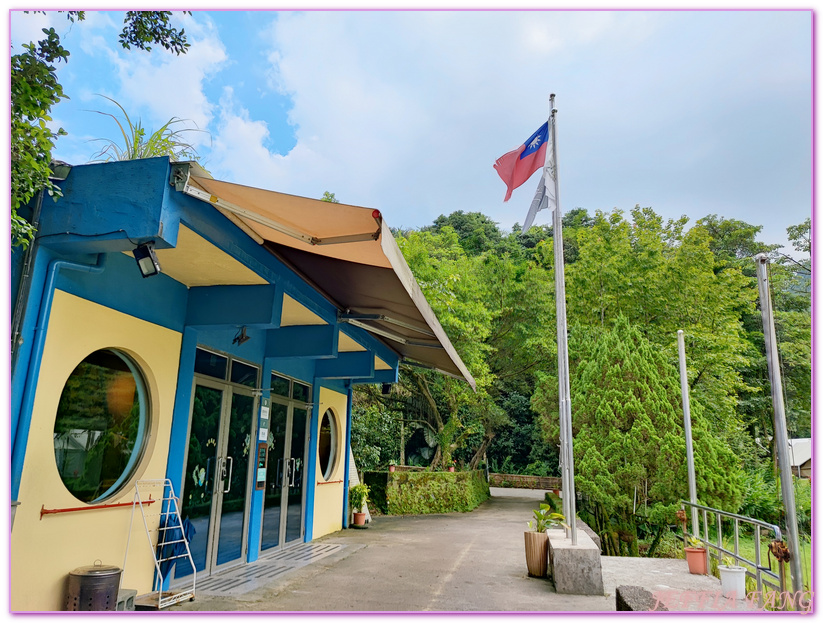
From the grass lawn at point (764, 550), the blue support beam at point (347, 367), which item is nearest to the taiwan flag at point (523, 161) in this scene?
the blue support beam at point (347, 367)

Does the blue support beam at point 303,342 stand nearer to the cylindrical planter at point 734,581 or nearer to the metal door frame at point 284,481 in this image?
the metal door frame at point 284,481

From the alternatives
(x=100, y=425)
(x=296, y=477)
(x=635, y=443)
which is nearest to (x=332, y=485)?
(x=296, y=477)

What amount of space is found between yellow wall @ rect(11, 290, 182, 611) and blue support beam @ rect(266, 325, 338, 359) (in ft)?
6.55

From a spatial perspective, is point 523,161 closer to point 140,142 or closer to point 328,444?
point 140,142

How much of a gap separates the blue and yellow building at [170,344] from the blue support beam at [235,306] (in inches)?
0.5

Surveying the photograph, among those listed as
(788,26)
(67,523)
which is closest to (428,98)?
(788,26)

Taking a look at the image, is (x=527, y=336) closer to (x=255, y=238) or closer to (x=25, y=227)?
(x=255, y=238)

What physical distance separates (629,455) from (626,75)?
8.87m

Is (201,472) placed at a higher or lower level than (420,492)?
higher

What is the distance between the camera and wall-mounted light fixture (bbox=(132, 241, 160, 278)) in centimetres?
329

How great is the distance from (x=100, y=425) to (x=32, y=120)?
225cm

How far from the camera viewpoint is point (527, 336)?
1856cm

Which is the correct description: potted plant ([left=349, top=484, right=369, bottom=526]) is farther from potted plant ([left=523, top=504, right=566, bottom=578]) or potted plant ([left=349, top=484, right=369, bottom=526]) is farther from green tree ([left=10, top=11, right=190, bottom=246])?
green tree ([left=10, top=11, right=190, bottom=246])

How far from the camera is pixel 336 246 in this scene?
389 cm
